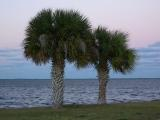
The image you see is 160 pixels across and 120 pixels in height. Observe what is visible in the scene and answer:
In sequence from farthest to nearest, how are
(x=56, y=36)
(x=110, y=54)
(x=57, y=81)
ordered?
1. (x=110, y=54)
2. (x=57, y=81)
3. (x=56, y=36)

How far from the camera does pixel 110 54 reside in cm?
3797

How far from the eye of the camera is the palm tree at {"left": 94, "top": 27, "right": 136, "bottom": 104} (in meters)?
37.6

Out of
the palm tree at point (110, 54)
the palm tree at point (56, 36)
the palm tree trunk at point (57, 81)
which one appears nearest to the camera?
the palm tree at point (56, 36)

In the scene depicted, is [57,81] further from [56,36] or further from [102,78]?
[102,78]

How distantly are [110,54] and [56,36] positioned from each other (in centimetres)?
660

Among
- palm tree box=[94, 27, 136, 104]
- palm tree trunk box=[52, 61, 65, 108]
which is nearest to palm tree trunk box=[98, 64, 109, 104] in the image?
palm tree box=[94, 27, 136, 104]

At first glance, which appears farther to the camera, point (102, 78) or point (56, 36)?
point (102, 78)

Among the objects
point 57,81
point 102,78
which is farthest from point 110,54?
point 57,81

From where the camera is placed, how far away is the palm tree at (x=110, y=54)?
37594 mm

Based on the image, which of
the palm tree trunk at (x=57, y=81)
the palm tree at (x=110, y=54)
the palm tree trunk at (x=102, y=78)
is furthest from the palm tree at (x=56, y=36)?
the palm tree trunk at (x=102, y=78)

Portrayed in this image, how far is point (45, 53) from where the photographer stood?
3262cm

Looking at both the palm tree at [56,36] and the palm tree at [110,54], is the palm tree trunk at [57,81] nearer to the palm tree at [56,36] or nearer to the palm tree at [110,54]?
the palm tree at [56,36]

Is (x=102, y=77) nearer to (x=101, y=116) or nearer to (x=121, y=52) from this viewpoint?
(x=121, y=52)

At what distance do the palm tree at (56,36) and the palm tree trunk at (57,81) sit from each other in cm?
47
